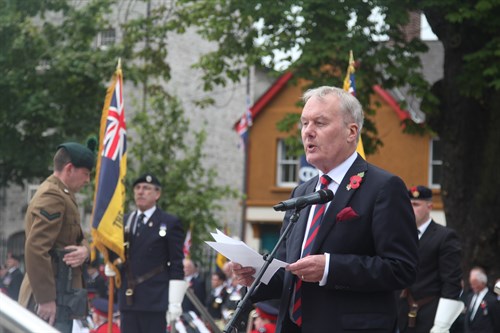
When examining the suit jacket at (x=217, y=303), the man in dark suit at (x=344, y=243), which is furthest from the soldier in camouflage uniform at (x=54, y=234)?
the suit jacket at (x=217, y=303)

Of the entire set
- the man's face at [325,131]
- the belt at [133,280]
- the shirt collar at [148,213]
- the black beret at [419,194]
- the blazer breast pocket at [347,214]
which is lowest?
the belt at [133,280]

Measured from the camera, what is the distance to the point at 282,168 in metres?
40.3

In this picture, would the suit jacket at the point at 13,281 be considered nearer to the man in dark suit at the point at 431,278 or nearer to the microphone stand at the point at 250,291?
the man in dark suit at the point at 431,278

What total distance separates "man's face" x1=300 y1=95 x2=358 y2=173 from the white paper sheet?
0.61 metres

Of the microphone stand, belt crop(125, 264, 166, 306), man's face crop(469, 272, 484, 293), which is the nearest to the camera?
the microphone stand

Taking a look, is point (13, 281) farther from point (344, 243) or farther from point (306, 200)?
point (306, 200)

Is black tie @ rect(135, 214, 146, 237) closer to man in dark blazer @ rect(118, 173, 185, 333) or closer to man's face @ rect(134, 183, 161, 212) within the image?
man in dark blazer @ rect(118, 173, 185, 333)

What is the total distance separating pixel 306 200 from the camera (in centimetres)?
484

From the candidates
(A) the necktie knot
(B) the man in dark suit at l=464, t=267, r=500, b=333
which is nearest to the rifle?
(A) the necktie knot

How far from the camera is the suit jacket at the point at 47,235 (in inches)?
311

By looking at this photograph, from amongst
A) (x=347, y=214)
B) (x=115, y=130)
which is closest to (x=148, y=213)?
(x=115, y=130)

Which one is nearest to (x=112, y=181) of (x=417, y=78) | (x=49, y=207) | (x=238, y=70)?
(x=49, y=207)

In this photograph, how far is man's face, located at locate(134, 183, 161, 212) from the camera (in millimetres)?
11367

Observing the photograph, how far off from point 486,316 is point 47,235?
29.3 ft
